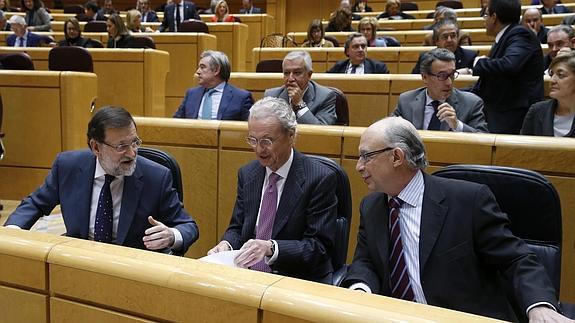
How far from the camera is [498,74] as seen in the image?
265 centimetres

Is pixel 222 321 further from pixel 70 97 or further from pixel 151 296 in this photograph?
pixel 70 97

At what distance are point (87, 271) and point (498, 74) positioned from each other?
7.16ft

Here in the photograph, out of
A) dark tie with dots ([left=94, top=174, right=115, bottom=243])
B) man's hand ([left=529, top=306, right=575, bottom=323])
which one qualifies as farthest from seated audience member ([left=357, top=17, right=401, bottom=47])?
man's hand ([left=529, top=306, right=575, bottom=323])

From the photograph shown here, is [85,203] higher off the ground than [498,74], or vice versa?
[498,74]

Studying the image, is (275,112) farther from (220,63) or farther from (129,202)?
(220,63)

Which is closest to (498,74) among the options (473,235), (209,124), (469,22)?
(209,124)

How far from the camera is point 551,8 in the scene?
5.92 metres

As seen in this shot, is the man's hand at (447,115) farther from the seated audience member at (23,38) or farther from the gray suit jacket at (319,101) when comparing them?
the seated audience member at (23,38)

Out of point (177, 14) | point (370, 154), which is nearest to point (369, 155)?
point (370, 154)

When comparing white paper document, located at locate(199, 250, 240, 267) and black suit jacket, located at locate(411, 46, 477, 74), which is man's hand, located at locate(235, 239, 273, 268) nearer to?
white paper document, located at locate(199, 250, 240, 267)

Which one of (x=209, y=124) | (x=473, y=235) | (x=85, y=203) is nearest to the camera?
(x=473, y=235)

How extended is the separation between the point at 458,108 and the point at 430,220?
1171 millimetres

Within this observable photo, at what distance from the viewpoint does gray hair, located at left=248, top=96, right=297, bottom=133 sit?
67.2 inches

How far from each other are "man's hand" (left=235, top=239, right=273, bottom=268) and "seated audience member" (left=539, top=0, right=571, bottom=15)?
5350 mm
